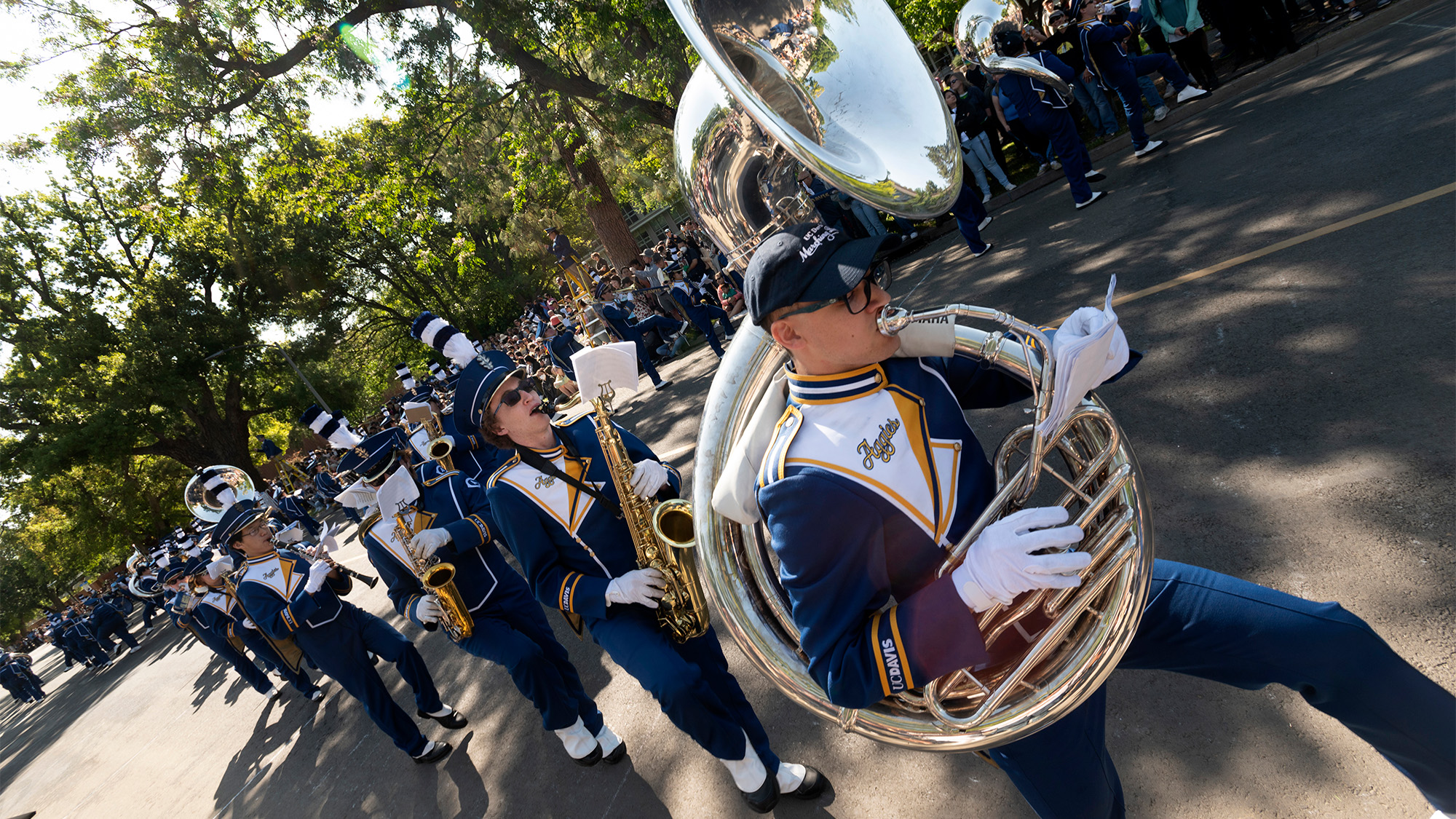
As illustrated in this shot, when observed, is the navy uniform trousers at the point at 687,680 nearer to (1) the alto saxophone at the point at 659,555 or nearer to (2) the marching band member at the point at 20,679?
(1) the alto saxophone at the point at 659,555

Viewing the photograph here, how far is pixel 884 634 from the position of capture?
1.59m

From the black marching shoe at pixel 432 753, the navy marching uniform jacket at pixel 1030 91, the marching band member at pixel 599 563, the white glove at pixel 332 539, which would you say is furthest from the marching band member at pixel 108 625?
the navy marching uniform jacket at pixel 1030 91

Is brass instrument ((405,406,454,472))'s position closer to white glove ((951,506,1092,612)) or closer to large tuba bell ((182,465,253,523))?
large tuba bell ((182,465,253,523))

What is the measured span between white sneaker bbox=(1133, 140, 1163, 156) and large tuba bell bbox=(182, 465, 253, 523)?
10.1m

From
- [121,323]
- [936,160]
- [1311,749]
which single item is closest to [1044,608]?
[936,160]

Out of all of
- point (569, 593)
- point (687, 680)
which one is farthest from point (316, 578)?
point (687, 680)

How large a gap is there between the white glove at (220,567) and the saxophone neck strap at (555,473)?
5634 millimetres

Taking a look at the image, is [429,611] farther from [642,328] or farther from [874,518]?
[642,328]

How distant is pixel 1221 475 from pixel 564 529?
309 centimetres

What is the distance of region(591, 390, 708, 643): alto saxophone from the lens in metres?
3.07

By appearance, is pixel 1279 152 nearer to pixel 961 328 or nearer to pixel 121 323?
pixel 961 328

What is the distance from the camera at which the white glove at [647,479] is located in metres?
3.10

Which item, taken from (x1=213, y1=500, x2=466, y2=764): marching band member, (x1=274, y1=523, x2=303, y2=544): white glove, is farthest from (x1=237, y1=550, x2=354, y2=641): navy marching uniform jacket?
(x1=274, y1=523, x2=303, y2=544): white glove

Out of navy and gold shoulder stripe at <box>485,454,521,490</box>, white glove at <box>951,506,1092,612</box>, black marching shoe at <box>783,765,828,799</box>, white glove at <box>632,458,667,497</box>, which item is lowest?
black marching shoe at <box>783,765,828,799</box>
